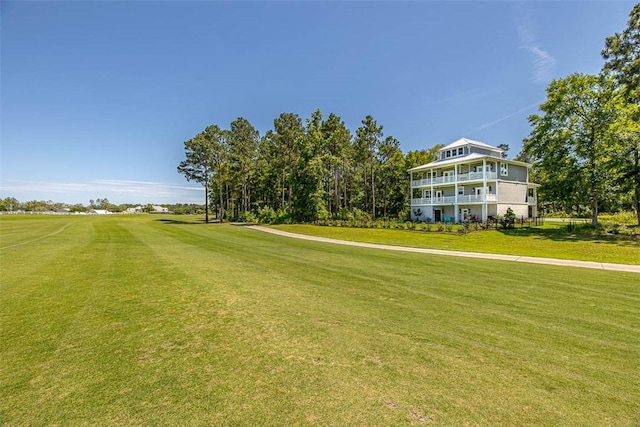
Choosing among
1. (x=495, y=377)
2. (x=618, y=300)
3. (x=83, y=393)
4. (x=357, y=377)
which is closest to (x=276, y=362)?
(x=357, y=377)

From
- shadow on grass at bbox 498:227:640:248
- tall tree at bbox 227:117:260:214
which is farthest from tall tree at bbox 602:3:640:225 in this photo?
tall tree at bbox 227:117:260:214

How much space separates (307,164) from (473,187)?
20003 millimetres

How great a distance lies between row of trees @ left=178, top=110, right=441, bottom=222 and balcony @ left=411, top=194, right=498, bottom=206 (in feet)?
16.3

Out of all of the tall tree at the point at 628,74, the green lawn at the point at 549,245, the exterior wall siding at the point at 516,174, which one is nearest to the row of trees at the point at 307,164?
the exterior wall siding at the point at 516,174

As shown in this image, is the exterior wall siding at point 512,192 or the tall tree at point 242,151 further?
the tall tree at point 242,151

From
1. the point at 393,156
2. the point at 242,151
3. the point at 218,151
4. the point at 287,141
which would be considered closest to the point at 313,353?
the point at 287,141

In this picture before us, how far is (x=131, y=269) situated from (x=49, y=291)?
2630mm

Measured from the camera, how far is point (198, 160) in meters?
48.7

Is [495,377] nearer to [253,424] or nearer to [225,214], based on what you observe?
[253,424]

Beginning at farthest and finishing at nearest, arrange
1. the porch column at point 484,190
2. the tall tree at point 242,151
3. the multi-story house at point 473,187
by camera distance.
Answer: the tall tree at point 242,151
the multi-story house at point 473,187
the porch column at point 484,190

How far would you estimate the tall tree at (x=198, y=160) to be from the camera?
46.9 m

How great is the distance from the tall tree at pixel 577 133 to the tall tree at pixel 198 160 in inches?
1645

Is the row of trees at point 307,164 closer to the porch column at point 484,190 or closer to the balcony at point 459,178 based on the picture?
the balcony at point 459,178

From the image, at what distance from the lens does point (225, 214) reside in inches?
2442
